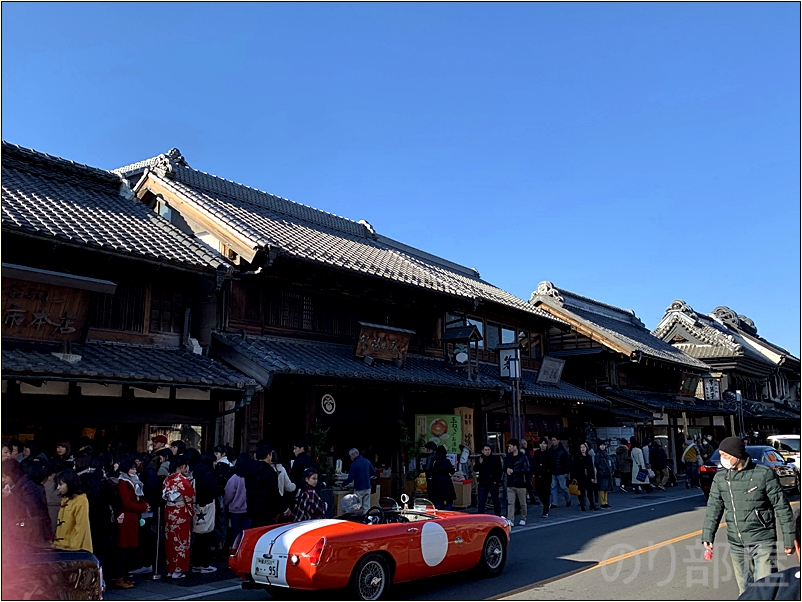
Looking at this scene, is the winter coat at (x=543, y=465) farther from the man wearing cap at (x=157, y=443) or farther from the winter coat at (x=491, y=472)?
the man wearing cap at (x=157, y=443)

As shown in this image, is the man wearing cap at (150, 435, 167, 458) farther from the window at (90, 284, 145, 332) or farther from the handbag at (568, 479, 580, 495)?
the handbag at (568, 479, 580, 495)

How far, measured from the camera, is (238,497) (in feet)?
32.9

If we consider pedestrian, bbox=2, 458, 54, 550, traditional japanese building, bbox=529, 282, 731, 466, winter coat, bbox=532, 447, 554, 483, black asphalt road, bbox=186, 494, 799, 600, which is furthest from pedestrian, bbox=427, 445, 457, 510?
traditional japanese building, bbox=529, 282, 731, 466

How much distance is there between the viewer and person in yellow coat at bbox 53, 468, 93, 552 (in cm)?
774

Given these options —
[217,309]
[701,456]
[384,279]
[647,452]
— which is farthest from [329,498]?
[701,456]

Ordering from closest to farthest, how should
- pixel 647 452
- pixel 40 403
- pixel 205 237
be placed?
pixel 40 403, pixel 205 237, pixel 647 452

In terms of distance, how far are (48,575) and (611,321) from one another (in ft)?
115

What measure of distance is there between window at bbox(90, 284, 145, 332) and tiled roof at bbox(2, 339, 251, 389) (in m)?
0.43

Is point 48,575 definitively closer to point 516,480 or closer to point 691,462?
point 516,480

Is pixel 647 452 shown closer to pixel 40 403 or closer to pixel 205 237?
pixel 205 237

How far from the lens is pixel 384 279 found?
17219mm

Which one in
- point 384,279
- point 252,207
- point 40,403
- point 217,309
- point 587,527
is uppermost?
point 252,207

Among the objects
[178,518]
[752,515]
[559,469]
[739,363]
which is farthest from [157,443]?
[739,363]

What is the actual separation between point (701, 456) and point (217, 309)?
64.7ft
